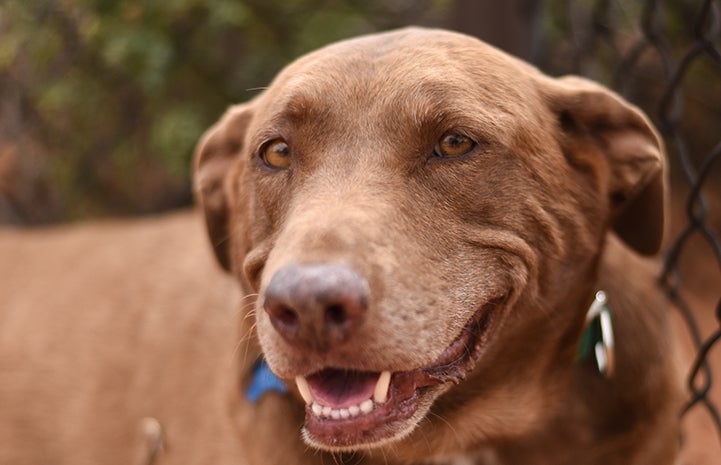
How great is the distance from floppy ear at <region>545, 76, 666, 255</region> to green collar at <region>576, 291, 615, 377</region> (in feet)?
1.06

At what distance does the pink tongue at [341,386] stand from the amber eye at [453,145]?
67 cm

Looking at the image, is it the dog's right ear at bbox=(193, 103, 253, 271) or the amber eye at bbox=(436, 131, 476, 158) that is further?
the dog's right ear at bbox=(193, 103, 253, 271)

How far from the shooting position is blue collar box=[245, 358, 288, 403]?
284cm

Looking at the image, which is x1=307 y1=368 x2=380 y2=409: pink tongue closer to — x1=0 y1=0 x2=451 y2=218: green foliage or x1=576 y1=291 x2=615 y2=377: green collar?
x1=576 y1=291 x2=615 y2=377: green collar

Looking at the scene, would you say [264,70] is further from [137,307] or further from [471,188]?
[471,188]

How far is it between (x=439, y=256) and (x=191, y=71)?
3.43 metres

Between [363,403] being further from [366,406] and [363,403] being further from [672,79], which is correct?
[672,79]

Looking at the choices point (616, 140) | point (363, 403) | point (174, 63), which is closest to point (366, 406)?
point (363, 403)

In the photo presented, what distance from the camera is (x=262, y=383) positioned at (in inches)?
116

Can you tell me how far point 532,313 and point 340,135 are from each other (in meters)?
0.81

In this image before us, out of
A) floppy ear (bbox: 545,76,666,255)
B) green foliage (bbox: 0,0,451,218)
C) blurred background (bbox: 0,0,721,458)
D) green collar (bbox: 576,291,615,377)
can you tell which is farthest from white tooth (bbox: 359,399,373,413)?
green foliage (bbox: 0,0,451,218)

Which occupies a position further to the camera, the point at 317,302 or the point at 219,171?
the point at 219,171

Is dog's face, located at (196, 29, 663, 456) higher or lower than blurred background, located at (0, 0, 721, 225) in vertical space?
higher

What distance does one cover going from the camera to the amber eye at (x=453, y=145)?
8.06 feet
